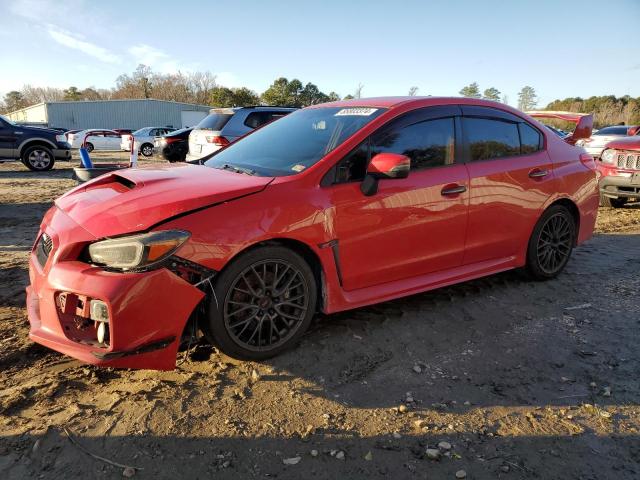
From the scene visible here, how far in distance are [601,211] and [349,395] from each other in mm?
8102

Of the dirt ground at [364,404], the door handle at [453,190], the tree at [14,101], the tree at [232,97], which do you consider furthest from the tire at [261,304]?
the tree at [14,101]

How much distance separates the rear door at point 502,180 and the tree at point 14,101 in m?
108

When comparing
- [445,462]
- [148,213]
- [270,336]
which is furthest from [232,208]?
[445,462]

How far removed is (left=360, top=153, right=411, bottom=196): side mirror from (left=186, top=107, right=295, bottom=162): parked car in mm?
6740

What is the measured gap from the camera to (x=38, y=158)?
14.7 meters

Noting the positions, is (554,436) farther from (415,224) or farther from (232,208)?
(232,208)

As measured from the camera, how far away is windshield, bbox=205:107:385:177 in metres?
3.42

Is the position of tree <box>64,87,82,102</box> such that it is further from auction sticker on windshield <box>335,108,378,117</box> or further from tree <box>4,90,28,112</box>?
auction sticker on windshield <box>335,108,378,117</box>

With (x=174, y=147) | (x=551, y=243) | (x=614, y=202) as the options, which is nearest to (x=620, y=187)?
(x=614, y=202)

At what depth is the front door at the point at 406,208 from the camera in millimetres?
3262

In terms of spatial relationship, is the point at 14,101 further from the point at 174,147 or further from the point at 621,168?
the point at 621,168

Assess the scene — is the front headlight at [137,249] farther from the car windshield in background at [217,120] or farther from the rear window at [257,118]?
the rear window at [257,118]

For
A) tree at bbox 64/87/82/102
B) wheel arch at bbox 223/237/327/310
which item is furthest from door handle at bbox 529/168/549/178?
tree at bbox 64/87/82/102

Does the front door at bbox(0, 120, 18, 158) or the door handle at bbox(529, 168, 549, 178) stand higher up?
the front door at bbox(0, 120, 18, 158)
